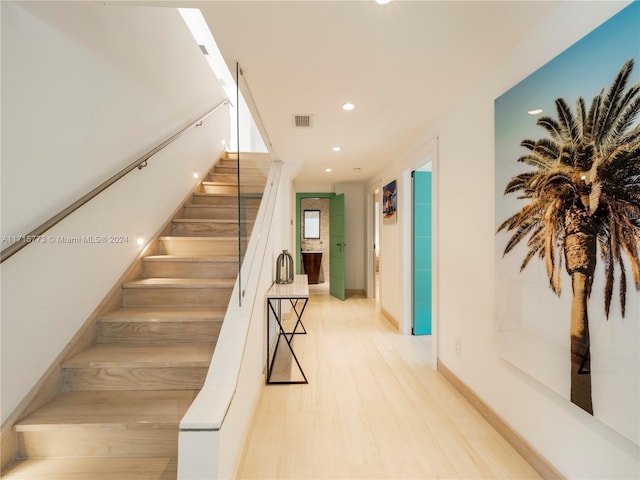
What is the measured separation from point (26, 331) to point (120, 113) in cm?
147

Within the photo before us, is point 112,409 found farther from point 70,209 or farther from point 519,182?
point 519,182

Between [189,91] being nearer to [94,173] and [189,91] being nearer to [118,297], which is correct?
[94,173]

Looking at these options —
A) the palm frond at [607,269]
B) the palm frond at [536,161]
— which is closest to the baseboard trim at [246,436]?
the palm frond at [607,269]

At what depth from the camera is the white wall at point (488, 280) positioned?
1347mm

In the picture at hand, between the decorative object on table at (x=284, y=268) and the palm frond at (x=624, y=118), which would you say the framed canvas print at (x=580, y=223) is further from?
the decorative object on table at (x=284, y=268)

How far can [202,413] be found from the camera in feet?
3.90

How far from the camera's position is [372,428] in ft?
6.79

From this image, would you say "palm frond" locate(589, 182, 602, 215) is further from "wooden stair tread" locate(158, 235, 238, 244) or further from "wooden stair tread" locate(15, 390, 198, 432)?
"wooden stair tread" locate(158, 235, 238, 244)

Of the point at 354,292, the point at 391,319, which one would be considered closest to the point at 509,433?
the point at 391,319

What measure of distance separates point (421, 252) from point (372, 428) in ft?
7.93

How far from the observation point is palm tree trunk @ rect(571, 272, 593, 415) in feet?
4.28

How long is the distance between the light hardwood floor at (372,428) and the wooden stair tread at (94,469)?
1.27 ft

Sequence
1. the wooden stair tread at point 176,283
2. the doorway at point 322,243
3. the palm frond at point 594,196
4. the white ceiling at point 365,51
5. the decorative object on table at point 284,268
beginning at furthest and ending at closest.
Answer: the doorway at point 322,243
the decorative object on table at point 284,268
the wooden stair tread at point 176,283
the white ceiling at point 365,51
the palm frond at point 594,196

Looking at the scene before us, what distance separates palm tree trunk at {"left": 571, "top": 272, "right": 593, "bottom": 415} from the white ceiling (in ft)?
4.06
